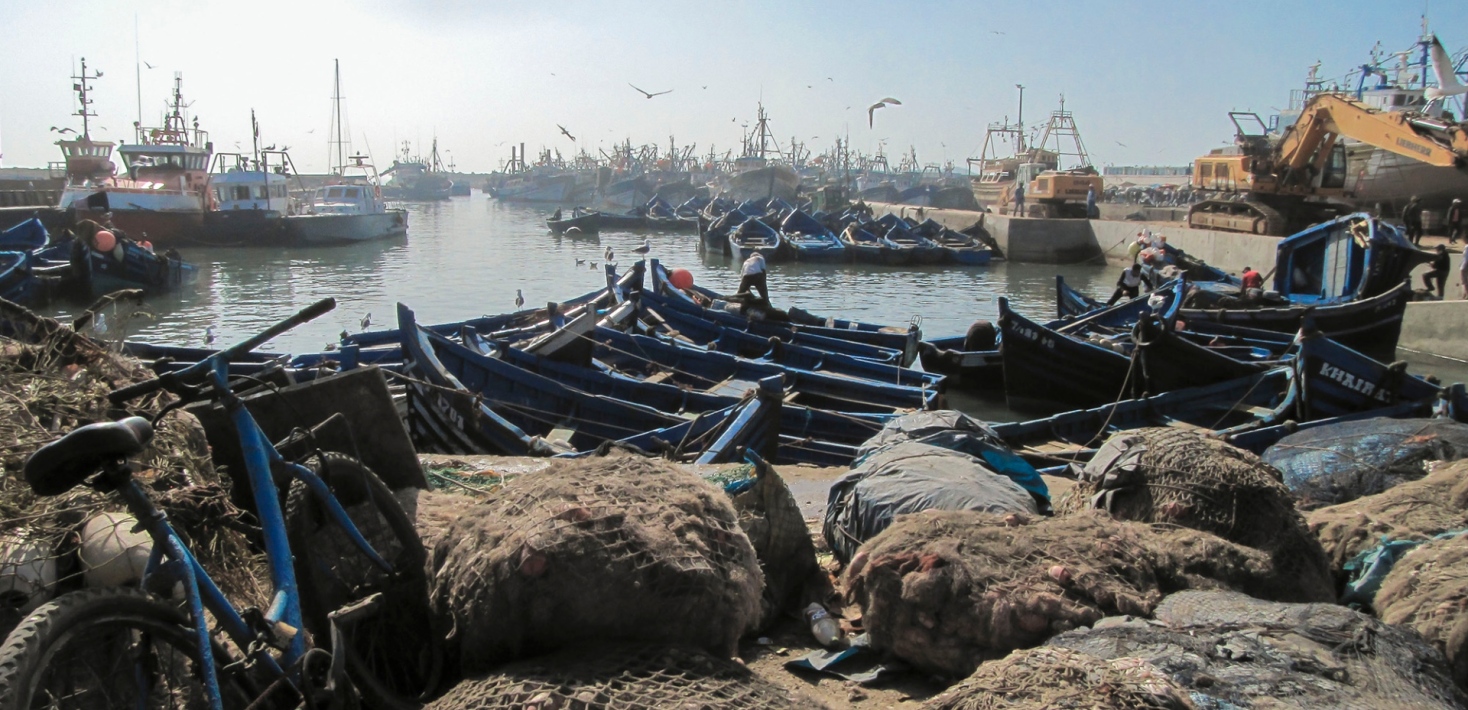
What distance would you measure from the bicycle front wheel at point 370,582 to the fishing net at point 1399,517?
4077mm

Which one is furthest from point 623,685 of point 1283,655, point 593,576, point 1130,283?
point 1130,283

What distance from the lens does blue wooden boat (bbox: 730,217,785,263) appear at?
34.9 metres

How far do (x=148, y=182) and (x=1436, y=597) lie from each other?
134 feet

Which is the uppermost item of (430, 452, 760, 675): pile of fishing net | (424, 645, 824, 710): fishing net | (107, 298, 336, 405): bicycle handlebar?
(107, 298, 336, 405): bicycle handlebar

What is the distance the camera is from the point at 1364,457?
6.27 meters

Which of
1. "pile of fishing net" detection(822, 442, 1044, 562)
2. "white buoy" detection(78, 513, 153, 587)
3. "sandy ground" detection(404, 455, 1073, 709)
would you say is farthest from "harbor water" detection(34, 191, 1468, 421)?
"white buoy" detection(78, 513, 153, 587)

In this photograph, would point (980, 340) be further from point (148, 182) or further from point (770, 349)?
point (148, 182)

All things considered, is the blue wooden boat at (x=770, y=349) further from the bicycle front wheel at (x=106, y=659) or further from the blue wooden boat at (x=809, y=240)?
the blue wooden boat at (x=809, y=240)

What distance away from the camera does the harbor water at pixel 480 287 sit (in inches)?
900

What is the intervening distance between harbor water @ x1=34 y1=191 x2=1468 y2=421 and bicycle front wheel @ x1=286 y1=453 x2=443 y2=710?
11.5 m

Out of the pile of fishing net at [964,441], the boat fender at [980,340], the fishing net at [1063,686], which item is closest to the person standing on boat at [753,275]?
the boat fender at [980,340]

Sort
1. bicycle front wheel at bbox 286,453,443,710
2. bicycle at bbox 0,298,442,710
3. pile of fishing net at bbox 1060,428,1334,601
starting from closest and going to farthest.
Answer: bicycle at bbox 0,298,442,710
bicycle front wheel at bbox 286,453,443,710
pile of fishing net at bbox 1060,428,1334,601

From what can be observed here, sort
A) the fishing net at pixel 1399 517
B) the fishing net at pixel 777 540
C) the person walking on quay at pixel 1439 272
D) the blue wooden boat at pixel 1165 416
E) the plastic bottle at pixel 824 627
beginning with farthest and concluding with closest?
the person walking on quay at pixel 1439 272 → the blue wooden boat at pixel 1165 416 → the fishing net at pixel 1399 517 → the fishing net at pixel 777 540 → the plastic bottle at pixel 824 627

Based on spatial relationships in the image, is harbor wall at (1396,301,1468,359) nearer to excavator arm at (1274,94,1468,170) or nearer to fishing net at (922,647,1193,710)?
excavator arm at (1274,94,1468,170)
